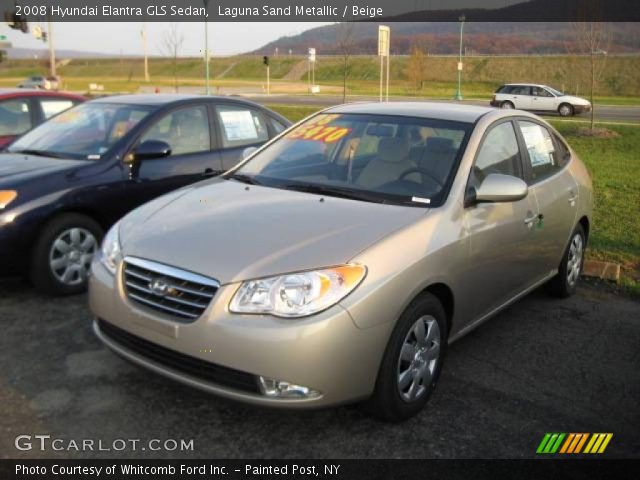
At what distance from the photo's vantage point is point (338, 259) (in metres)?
2.85

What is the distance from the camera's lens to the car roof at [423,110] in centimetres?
410

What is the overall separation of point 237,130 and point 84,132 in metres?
1.46

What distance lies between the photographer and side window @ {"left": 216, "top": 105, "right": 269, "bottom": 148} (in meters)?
6.16

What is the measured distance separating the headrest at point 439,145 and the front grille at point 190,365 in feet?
6.23

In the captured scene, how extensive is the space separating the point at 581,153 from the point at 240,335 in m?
13.8

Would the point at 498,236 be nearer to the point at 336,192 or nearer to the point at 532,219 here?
the point at 532,219

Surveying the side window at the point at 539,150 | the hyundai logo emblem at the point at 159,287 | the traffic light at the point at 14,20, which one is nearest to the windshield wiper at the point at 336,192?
the hyundai logo emblem at the point at 159,287

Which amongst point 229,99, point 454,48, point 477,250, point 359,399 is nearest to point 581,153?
point 229,99

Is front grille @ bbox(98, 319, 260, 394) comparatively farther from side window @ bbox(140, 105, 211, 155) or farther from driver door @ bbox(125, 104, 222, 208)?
side window @ bbox(140, 105, 211, 155)

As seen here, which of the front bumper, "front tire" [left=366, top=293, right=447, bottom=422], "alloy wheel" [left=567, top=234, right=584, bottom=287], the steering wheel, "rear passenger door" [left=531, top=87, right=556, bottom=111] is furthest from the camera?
"rear passenger door" [left=531, top=87, right=556, bottom=111]

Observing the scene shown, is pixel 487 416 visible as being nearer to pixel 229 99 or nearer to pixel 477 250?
pixel 477 250

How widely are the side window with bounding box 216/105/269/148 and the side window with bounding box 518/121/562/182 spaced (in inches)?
112

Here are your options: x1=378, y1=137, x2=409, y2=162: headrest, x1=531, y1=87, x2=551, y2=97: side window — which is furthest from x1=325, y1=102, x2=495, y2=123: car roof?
x1=531, y1=87, x2=551, y2=97: side window

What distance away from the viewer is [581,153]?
1464 cm
